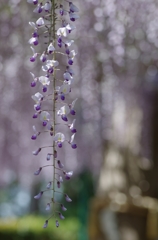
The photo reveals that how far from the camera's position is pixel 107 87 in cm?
776

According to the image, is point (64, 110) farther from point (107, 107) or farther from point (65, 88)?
point (107, 107)

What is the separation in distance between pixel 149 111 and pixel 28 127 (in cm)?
232

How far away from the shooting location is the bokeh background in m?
5.52

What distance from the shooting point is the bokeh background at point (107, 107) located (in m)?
5.52

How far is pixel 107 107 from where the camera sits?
372 inches

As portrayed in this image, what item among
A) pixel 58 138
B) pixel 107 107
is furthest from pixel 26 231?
pixel 58 138

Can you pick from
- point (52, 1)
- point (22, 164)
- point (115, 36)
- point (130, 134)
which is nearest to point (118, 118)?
point (130, 134)

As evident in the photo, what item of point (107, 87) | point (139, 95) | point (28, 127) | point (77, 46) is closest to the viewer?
point (77, 46)

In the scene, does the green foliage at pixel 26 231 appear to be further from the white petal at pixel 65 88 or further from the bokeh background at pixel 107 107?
the white petal at pixel 65 88

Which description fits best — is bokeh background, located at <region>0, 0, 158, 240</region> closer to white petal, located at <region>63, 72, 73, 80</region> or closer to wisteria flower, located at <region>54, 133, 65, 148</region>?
white petal, located at <region>63, 72, 73, 80</region>

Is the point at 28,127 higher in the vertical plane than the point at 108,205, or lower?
higher

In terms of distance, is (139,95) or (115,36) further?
(139,95)

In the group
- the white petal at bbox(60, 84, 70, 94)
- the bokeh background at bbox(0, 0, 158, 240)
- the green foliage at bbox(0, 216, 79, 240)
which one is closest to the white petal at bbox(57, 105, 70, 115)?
the white petal at bbox(60, 84, 70, 94)

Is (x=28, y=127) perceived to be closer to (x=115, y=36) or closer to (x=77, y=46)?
(x=77, y=46)
